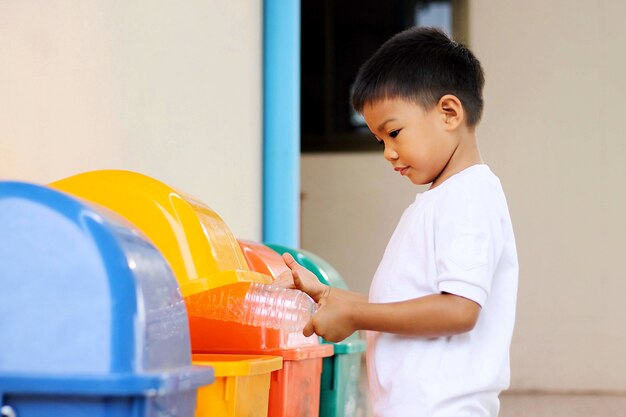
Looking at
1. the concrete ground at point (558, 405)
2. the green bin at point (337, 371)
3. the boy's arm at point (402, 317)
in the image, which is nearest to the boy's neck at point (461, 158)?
the boy's arm at point (402, 317)

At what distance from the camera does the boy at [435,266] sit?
1.29 m

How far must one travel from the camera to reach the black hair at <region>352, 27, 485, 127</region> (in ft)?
4.73

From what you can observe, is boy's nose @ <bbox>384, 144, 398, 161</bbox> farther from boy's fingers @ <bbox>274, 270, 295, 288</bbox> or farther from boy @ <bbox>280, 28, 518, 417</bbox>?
boy's fingers @ <bbox>274, 270, 295, 288</bbox>

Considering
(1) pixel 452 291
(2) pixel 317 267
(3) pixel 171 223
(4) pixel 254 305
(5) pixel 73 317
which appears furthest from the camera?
(2) pixel 317 267

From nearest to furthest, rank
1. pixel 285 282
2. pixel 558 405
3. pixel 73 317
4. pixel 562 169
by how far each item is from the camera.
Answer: pixel 73 317, pixel 285 282, pixel 558 405, pixel 562 169

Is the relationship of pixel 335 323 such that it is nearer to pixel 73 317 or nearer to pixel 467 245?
pixel 467 245

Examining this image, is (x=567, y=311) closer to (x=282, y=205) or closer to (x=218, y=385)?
(x=282, y=205)


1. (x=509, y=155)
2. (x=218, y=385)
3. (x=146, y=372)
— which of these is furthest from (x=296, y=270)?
(x=509, y=155)

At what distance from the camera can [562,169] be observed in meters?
5.87

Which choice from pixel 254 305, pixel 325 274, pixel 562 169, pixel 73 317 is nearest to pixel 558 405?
pixel 562 169

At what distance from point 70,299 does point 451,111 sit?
753mm

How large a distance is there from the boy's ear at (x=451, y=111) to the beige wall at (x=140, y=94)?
764mm

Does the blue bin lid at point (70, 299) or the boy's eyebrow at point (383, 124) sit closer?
the blue bin lid at point (70, 299)

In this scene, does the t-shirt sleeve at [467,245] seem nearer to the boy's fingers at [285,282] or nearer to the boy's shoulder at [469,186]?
the boy's shoulder at [469,186]
